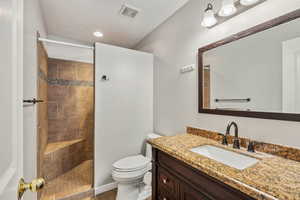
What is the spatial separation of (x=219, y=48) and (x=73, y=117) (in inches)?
108

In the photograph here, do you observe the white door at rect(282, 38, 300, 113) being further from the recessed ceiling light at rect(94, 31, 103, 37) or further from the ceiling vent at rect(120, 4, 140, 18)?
the recessed ceiling light at rect(94, 31, 103, 37)

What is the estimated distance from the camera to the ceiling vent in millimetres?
1747

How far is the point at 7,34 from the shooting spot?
17.7 inches

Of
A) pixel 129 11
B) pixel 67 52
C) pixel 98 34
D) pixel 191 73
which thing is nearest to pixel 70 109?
pixel 67 52

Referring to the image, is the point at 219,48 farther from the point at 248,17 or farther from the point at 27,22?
the point at 27,22

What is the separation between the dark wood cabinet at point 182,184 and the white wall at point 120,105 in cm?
95

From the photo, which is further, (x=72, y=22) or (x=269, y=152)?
(x=72, y=22)

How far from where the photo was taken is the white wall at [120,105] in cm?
188

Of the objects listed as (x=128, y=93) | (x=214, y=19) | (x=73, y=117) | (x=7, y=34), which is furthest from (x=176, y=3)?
(x=73, y=117)

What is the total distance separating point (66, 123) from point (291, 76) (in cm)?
316

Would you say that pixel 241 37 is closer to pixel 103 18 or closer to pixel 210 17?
pixel 210 17

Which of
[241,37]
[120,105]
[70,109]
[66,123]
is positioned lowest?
[66,123]

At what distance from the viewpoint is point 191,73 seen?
5.29ft

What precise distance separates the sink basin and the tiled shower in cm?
165
